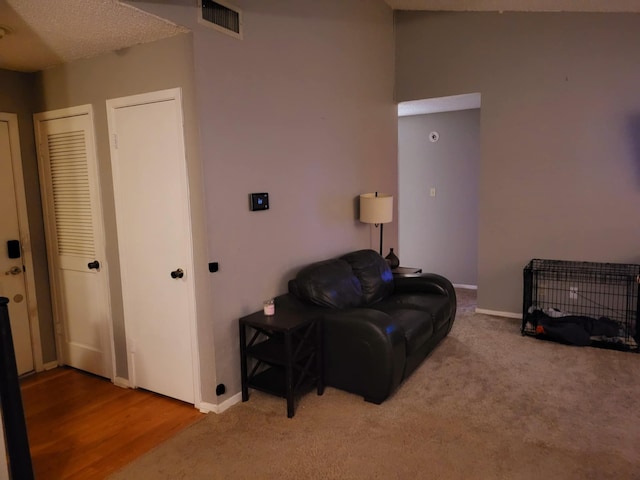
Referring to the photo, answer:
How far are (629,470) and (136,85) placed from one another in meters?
3.45

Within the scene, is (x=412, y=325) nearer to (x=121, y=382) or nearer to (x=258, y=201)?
(x=258, y=201)

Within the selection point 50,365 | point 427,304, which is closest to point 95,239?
point 50,365

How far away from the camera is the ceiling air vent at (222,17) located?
2618mm

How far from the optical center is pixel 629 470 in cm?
219

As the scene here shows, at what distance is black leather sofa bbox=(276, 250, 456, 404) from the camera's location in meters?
2.84

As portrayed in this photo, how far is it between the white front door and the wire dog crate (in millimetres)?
4188

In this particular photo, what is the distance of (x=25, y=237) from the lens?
345cm

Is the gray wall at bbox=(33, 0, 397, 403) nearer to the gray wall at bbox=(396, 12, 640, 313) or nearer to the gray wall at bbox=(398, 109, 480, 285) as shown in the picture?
the gray wall at bbox=(396, 12, 640, 313)

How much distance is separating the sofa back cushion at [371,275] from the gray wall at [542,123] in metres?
1.30

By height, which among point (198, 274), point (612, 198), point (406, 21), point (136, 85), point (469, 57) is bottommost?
point (198, 274)

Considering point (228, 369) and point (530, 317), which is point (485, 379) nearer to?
point (530, 317)

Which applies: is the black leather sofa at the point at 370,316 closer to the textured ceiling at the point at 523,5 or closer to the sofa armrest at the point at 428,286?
the sofa armrest at the point at 428,286

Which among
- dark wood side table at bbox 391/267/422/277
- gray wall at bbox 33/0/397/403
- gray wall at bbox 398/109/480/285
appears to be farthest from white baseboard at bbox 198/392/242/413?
gray wall at bbox 398/109/480/285

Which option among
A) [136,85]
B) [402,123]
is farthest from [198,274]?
[402,123]
